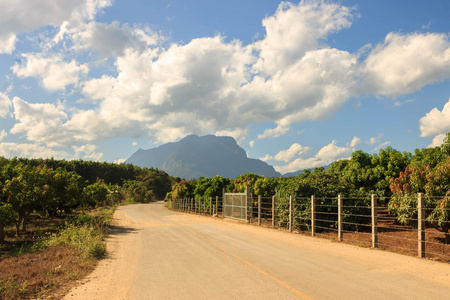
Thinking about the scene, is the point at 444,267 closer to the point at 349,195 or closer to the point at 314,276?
the point at 314,276

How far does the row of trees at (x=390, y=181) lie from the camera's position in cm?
1195

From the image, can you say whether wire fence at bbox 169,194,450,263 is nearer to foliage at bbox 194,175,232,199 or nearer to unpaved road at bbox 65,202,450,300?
unpaved road at bbox 65,202,450,300

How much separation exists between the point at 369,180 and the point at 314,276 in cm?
1429

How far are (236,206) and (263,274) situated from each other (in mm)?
18788

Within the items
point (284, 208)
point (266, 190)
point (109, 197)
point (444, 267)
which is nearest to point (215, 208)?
point (266, 190)

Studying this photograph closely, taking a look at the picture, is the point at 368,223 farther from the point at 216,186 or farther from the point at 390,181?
the point at 216,186

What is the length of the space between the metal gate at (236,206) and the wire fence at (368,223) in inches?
14.1

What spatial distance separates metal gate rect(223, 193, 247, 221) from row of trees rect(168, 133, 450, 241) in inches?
213

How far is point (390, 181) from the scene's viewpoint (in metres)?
14.9

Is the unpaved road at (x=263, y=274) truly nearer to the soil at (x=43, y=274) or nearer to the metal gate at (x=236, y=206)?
the soil at (x=43, y=274)

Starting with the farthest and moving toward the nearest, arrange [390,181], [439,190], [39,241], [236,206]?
1. [236,206]
2. [390,181]
3. [39,241]
4. [439,190]

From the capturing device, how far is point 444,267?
8.23 meters

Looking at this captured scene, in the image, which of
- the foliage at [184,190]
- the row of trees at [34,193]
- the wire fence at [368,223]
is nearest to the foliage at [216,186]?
the foliage at [184,190]

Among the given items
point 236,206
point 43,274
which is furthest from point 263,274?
point 236,206
